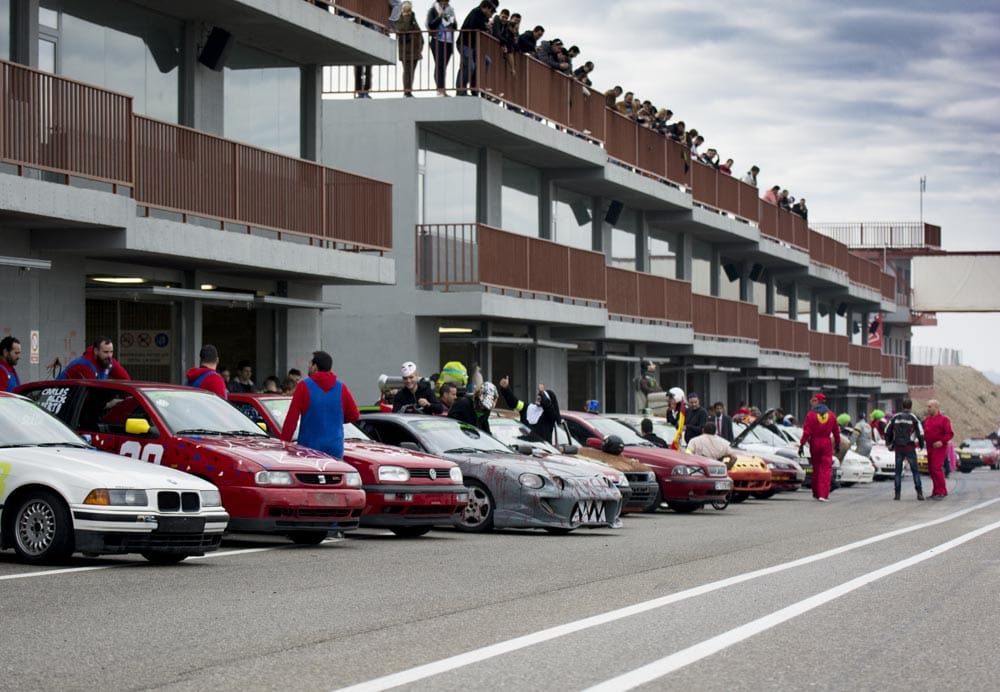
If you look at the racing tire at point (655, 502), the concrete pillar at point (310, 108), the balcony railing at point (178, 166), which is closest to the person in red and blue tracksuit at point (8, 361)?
the balcony railing at point (178, 166)

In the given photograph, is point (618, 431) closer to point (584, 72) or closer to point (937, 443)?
point (937, 443)

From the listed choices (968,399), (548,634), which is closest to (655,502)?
(548,634)

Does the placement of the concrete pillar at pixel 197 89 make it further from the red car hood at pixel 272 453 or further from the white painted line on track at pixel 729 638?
the white painted line on track at pixel 729 638

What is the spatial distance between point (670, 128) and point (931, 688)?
33192 mm

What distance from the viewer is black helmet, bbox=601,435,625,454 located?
851 inches

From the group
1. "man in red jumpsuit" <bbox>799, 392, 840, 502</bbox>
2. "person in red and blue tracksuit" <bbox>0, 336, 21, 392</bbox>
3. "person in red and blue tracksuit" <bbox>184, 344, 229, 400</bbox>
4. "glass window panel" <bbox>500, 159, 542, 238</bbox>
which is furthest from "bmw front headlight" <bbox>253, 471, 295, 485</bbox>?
"glass window panel" <bbox>500, 159, 542, 238</bbox>

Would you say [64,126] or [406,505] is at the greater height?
[64,126]

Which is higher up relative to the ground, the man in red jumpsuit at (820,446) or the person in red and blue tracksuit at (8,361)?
the person in red and blue tracksuit at (8,361)

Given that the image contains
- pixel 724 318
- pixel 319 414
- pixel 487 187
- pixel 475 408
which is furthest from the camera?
pixel 724 318

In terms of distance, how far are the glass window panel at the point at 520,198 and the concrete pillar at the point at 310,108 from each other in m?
7.12

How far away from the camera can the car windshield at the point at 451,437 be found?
17984 mm

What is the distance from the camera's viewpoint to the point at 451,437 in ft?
59.9

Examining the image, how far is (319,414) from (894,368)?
56.0m

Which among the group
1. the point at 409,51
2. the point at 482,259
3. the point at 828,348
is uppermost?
the point at 409,51
